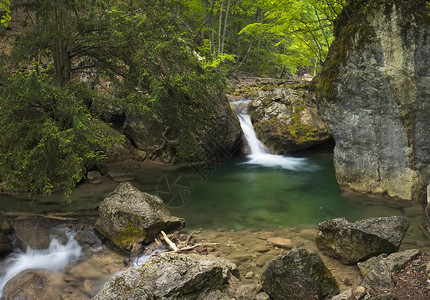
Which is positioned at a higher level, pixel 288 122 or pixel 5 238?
pixel 288 122

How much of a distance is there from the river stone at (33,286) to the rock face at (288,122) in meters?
12.1

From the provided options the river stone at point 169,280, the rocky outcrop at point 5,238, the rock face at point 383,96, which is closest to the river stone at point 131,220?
the rocky outcrop at point 5,238

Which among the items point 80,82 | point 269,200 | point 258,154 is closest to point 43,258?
point 80,82

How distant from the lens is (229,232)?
779 cm

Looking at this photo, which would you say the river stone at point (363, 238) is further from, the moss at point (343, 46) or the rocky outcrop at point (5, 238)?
A: the rocky outcrop at point (5, 238)

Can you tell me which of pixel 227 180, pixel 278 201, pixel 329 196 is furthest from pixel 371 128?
pixel 227 180

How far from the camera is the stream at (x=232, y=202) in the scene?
276 inches

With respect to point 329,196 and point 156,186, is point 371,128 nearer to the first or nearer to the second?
point 329,196

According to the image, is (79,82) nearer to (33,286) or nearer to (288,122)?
(33,286)

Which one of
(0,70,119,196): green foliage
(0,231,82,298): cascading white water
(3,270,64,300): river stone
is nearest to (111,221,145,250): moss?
(0,231,82,298): cascading white water

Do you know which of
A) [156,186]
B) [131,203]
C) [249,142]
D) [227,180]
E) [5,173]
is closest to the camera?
[5,173]

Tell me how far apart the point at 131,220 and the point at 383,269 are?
5.12 metres

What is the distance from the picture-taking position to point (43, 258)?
703cm

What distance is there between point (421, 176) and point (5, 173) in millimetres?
10995
